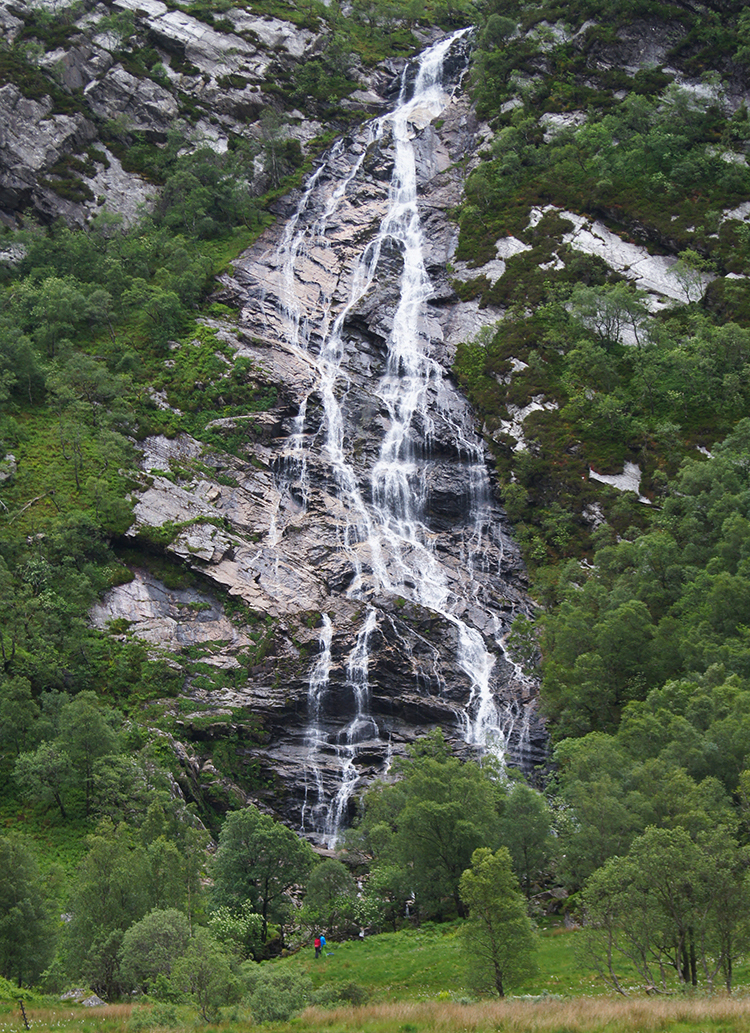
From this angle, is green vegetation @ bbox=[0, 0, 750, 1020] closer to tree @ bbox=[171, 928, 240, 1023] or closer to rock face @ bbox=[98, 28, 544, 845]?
tree @ bbox=[171, 928, 240, 1023]

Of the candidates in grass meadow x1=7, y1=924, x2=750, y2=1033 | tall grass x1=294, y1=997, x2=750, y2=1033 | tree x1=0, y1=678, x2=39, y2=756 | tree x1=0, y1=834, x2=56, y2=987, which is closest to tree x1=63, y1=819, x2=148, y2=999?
tree x1=0, y1=834, x2=56, y2=987

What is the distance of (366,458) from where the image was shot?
2522 inches

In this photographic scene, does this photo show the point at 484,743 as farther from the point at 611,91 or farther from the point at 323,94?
the point at 323,94

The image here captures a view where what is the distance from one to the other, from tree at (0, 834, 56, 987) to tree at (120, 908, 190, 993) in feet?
14.6

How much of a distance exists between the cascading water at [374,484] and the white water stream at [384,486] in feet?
0.34

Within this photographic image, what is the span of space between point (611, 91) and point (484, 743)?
257 ft

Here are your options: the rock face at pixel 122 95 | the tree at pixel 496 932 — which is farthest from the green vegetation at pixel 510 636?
the rock face at pixel 122 95

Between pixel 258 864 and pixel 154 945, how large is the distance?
27.3 feet

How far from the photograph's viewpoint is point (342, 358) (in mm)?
72750

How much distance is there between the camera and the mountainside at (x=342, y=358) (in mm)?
47562

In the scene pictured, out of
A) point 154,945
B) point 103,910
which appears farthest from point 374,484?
point 154,945

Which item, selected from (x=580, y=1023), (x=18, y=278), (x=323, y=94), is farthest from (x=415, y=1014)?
(x=323, y=94)

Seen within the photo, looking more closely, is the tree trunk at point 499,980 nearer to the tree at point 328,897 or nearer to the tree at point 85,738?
the tree at point 328,897

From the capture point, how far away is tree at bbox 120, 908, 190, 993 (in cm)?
2312
